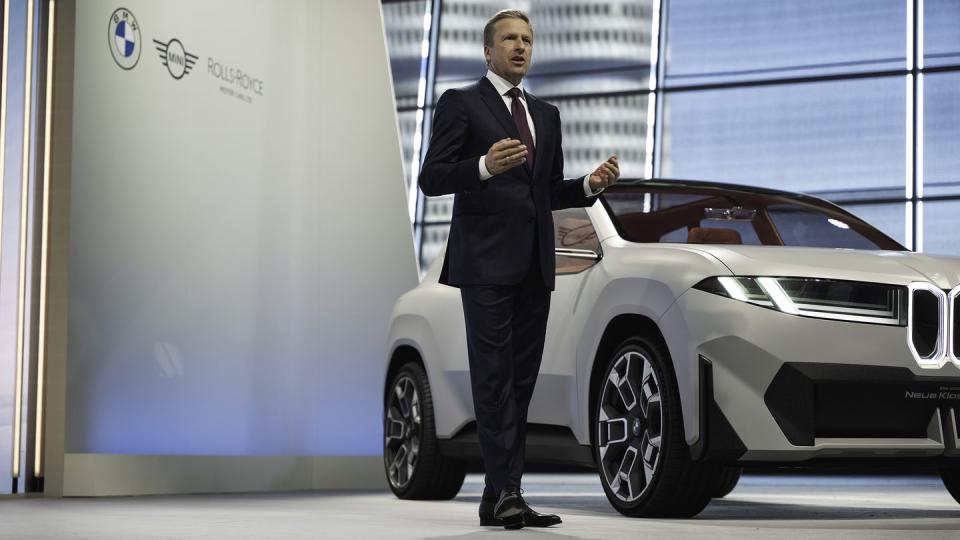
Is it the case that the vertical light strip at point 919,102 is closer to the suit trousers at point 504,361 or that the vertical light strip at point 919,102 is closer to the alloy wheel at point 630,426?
the alloy wheel at point 630,426

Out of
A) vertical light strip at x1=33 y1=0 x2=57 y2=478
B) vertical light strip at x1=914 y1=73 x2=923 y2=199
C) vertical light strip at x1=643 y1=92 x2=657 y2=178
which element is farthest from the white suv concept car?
vertical light strip at x1=643 y1=92 x2=657 y2=178

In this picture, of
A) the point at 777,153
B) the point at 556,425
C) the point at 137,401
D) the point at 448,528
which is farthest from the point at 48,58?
the point at 777,153

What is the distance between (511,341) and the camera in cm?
499

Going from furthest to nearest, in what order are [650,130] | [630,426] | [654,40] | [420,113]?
[420,113], [654,40], [650,130], [630,426]

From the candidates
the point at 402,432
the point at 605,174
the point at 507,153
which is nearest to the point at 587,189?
the point at 605,174

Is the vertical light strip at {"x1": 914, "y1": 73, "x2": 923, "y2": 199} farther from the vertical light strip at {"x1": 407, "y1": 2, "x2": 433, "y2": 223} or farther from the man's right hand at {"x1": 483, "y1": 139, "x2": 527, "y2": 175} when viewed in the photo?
the man's right hand at {"x1": 483, "y1": 139, "x2": 527, "y2": 175}

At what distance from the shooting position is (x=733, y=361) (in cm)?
519

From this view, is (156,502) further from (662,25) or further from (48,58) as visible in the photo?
(662,25)

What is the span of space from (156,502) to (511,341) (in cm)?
238

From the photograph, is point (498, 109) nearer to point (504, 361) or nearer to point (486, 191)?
point (486, 191)

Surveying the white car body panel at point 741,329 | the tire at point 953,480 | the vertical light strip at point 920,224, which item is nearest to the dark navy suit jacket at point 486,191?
the white car body panel at point 741,329

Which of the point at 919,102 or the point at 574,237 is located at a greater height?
the point at 919,102

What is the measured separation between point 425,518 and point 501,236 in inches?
50.9

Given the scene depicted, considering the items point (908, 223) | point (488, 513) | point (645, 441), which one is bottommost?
point (488, 513)
